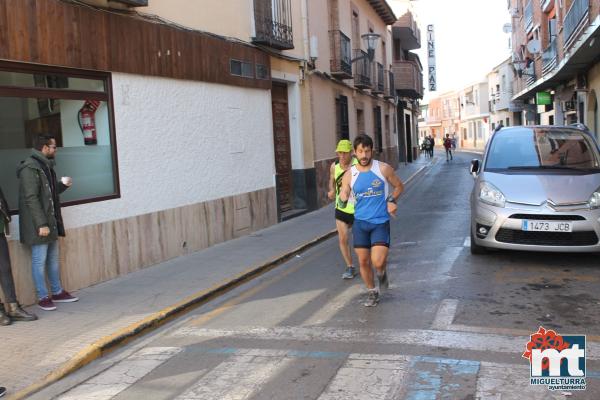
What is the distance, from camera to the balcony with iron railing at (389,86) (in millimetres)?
26542

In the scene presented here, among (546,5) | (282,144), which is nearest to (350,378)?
(282,144)

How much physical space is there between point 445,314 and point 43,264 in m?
4.12

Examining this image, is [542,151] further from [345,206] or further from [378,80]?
[378,80]

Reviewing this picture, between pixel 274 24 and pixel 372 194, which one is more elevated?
pixel 274 24

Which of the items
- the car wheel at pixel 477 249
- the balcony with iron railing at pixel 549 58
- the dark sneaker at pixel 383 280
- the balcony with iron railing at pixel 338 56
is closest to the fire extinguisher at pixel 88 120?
the dark sneaker at pixel 383 280

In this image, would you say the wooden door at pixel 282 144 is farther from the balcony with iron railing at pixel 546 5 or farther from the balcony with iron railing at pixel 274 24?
the balcony with iron railing at pixel 546 5

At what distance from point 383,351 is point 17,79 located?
4892mm

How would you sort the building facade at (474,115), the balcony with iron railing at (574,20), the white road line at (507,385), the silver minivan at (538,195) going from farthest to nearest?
the building facade at (474,115) → the balcony with iron railing at (574,20) → the silver minivan at (538,195) → the white road line at (507,385)

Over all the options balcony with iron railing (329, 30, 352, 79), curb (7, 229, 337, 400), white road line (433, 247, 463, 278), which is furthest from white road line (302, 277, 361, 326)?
balcony with iron railing (329, 30, 352, 79)

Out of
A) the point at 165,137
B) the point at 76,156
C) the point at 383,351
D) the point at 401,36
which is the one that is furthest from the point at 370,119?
the point at 383,351

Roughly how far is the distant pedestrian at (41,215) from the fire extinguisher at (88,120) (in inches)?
51.2

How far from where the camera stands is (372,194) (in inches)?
225

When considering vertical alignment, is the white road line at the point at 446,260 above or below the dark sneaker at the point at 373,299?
below

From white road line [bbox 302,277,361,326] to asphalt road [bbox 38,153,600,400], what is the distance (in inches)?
0.8
